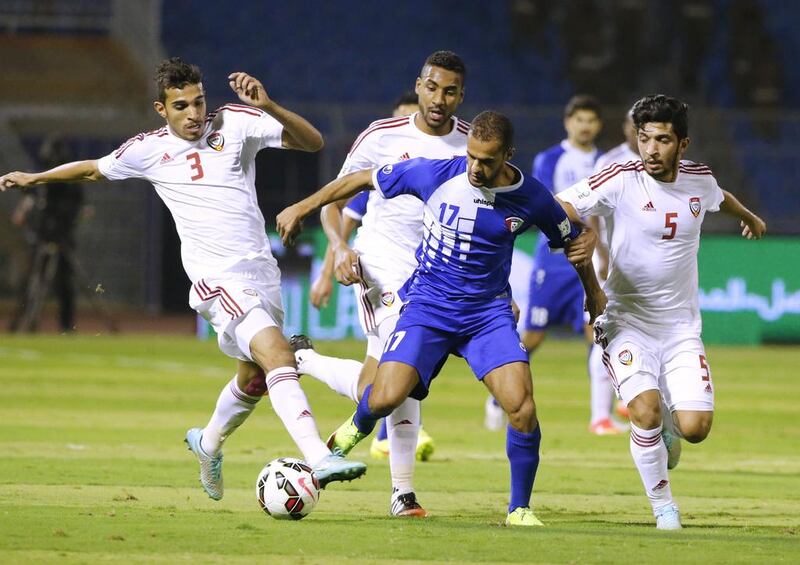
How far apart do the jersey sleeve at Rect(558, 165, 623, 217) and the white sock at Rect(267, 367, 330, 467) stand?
157 centimetres

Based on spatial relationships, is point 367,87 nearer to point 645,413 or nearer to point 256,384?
point 256,384

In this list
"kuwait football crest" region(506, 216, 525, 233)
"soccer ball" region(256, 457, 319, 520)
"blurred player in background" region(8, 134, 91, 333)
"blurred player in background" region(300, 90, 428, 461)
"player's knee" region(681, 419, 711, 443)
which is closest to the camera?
"soccer ball" region(256, 457, 319, 520)

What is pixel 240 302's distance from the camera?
6953 millimetres

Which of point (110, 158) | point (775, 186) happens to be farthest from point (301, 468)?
point (775, 186)

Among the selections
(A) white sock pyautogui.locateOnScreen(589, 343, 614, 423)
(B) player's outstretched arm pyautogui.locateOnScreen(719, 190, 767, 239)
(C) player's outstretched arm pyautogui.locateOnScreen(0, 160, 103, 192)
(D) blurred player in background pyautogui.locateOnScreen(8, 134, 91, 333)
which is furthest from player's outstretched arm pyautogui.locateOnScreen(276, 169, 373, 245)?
(D) blurred player in background pyautogui.locateOnScreen(8, 134, 91, 333)

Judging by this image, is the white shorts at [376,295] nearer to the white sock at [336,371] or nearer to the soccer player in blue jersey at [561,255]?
the white sock at [336,371]

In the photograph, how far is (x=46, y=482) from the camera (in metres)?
7.62

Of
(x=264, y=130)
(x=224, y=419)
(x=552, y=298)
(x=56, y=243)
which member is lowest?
(x=56, y=243)

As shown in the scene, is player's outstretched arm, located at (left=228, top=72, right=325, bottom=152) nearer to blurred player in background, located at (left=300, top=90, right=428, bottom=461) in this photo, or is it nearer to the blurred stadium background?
blurred player in background, located at (left=300, top=90, right=428, bottom=461)

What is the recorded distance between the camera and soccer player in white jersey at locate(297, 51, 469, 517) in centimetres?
718

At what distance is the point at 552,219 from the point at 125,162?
2302mm

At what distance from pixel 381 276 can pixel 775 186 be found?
16381 millimetres

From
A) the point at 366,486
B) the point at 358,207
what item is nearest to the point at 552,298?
the point at 358,207

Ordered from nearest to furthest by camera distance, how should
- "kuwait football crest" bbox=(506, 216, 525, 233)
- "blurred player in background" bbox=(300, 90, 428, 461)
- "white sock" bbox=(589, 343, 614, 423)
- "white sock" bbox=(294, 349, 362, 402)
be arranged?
"kuwait football crest" bbox=(506, 216, 525, 233) → "white sock" bbox=(294, 349, 362, 402) → "blurred player in background" bbox=(300, 90, 428, 461) → "white sock" bbox=(589, 343, 614, 423)
